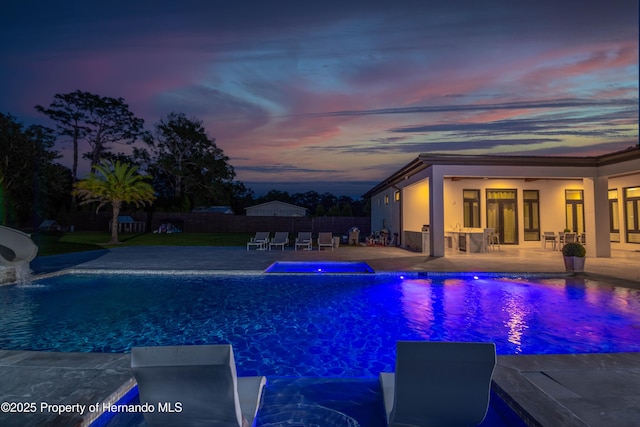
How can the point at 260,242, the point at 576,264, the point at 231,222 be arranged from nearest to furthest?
the point at 576,264 → the point at 260,242 → the point at 231,222

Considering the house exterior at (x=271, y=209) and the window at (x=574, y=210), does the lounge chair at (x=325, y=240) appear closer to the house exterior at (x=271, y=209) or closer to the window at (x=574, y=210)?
the window at (x=574, y=210)

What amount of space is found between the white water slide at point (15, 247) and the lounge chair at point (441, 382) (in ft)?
36.9

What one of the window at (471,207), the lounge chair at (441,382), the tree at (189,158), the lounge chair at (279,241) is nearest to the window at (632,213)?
the window at (471,207)

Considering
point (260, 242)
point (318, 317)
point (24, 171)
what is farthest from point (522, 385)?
point (24, 171)

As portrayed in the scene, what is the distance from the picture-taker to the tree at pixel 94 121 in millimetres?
35781

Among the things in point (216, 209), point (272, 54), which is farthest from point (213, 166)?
point (272, 54)

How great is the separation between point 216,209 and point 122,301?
1328 inches

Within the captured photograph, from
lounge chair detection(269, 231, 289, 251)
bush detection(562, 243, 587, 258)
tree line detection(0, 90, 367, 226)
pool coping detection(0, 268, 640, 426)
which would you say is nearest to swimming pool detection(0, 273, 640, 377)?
bush detection(562, 243, 587, 258)

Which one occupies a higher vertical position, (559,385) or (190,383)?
(190,383)

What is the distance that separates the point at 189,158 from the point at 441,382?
3976 centimetres

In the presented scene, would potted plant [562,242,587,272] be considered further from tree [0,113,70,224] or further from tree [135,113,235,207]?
tree [135,113,235,207]

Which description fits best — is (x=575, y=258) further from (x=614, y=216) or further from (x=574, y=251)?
(x=614, y=216)

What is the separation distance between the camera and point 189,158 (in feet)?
127

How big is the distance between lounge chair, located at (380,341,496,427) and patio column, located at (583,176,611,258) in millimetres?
15788
